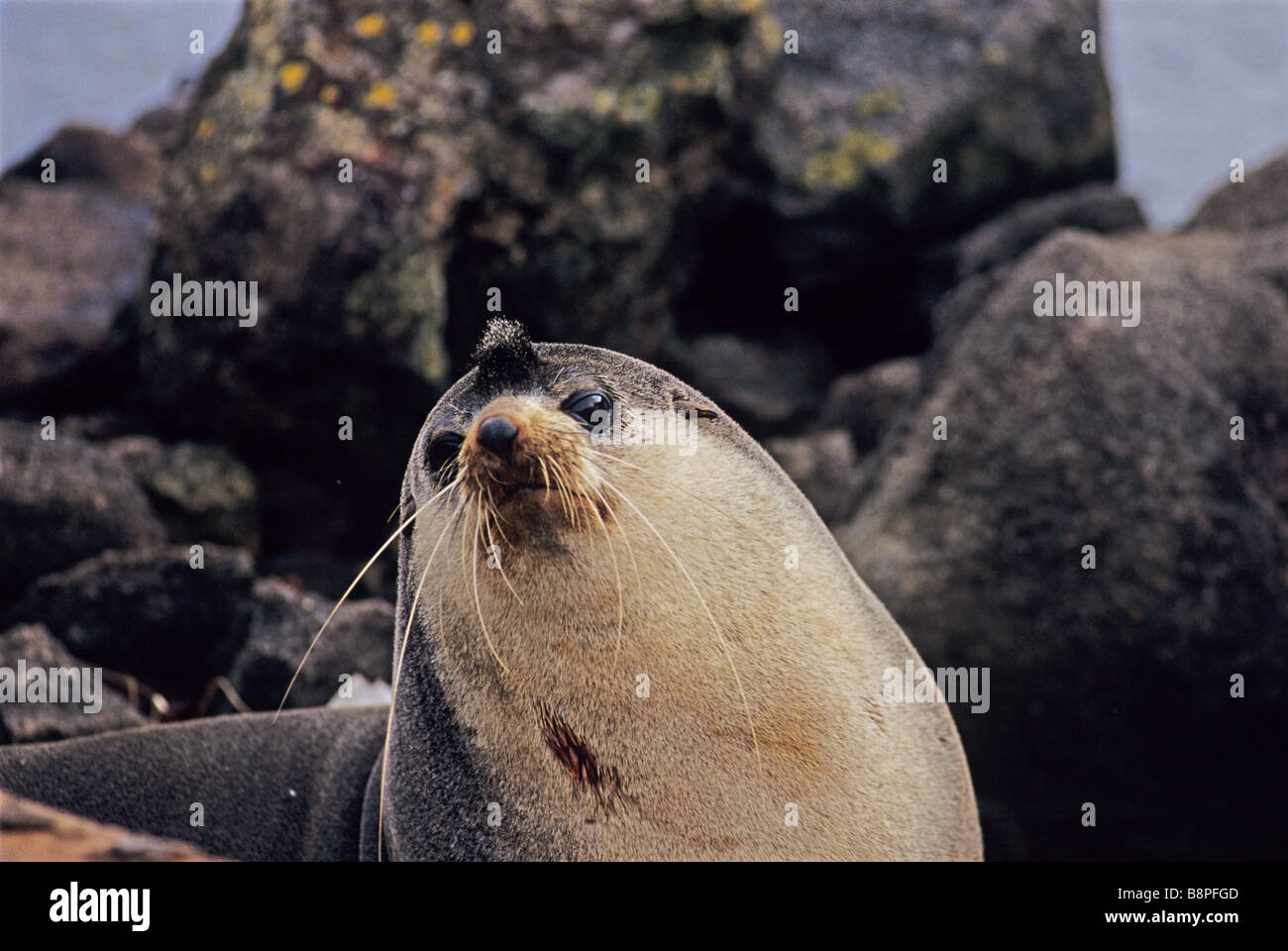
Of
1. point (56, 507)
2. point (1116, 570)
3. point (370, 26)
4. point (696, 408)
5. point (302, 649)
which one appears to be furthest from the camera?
point (370, 26)

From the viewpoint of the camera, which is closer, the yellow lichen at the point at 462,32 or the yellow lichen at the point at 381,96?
the yellow lichen at the point at 381,96

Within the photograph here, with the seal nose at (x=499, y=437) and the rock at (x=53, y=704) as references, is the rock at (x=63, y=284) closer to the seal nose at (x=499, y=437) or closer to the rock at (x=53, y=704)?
the rock at (x=53, y=704)

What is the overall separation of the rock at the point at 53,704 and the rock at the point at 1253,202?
7783 mm

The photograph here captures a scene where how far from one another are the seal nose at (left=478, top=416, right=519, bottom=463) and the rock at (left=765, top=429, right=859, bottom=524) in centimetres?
463

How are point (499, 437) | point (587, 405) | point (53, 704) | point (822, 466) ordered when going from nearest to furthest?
1. point (499, 437)
2. point (587, 405)
3. point (53, 704)
4. point (822, 466)

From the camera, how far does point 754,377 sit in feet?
29.5

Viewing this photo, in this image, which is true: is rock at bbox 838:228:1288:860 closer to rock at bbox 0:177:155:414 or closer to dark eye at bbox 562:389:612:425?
dark eye at bbox 562:389:612:425

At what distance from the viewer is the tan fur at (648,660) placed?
11.3ft

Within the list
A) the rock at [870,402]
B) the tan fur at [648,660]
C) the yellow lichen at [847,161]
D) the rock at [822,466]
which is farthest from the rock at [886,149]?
the tan fur at [648,660]

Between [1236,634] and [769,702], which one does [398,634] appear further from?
[1236,634]

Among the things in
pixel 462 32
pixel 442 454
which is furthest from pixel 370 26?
pixel 442 454

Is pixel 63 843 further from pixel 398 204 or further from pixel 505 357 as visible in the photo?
pixel 398 204

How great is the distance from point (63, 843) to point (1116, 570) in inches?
200

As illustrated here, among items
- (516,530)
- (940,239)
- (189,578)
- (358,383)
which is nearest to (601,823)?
(516,530)
